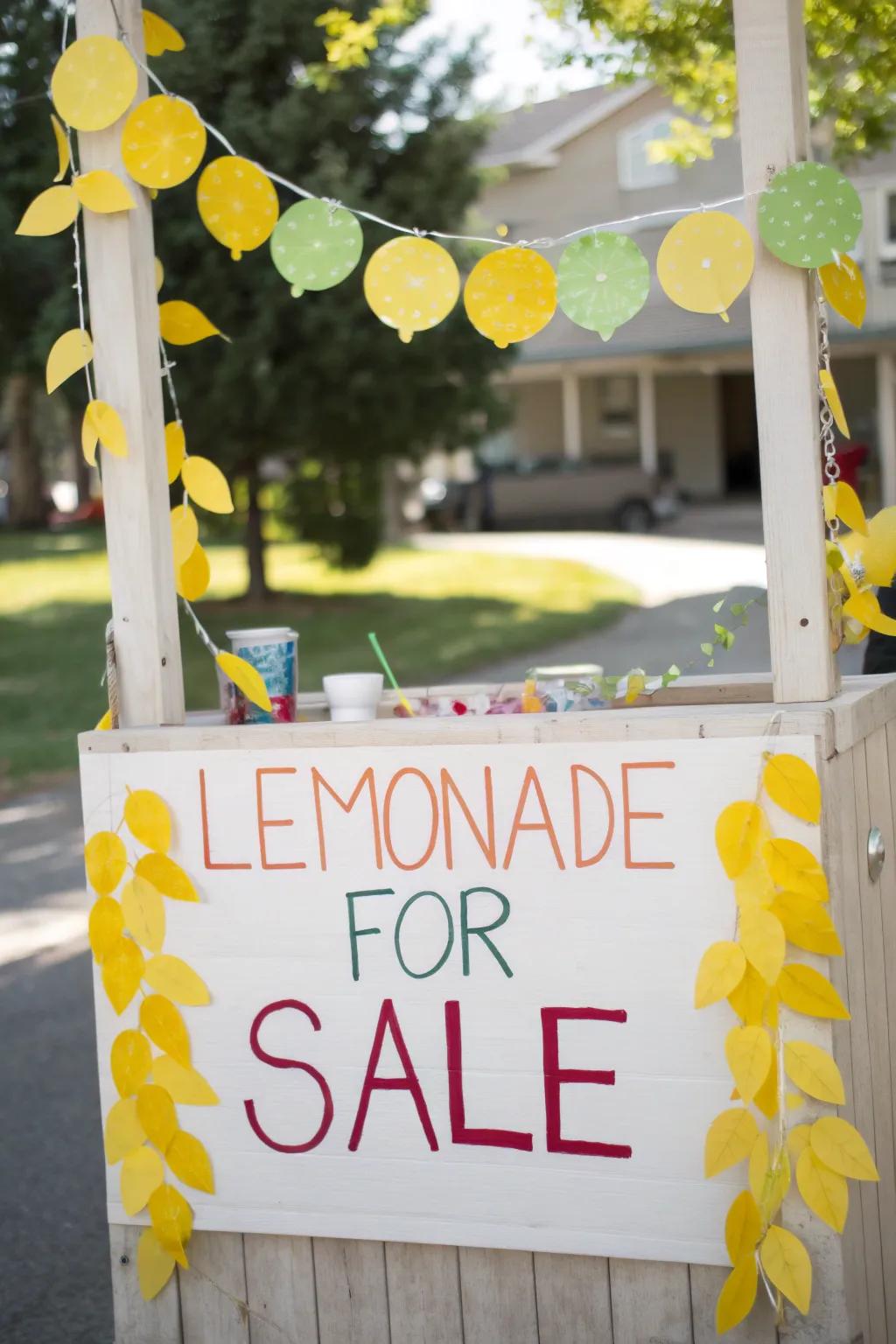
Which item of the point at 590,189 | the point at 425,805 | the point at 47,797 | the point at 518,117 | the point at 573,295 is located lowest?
the point at 47,797

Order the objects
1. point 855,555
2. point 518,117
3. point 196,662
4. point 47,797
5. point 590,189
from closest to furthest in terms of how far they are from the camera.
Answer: point 855,555 → point 47,797 → point 196,662 → point 590,189 → point 518,117

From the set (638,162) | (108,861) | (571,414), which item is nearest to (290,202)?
(108,861)

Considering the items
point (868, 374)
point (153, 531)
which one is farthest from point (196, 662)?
point (868, 374)

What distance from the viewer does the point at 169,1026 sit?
8.46ft

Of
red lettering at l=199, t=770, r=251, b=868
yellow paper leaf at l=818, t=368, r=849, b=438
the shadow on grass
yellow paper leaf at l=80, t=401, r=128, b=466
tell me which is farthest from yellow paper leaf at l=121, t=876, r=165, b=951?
the shadow on grass

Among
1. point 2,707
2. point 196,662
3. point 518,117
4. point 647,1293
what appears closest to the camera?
point 647,1293

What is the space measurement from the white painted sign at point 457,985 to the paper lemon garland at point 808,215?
727 mm

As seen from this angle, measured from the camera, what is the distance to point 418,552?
2255cm

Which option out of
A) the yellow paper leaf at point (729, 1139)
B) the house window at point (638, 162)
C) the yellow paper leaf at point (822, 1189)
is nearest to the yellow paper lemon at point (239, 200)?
the yellow paper leaf at point (729, 1139)

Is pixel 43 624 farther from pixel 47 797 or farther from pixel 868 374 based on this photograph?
pixel 868 374

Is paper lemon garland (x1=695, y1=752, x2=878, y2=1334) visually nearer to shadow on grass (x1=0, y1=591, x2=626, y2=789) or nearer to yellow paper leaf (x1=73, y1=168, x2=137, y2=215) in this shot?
yellow paper leaf (x1=73, y1=168, x2=137, y2=215)

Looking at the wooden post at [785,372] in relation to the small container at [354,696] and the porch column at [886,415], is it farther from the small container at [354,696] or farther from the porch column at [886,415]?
the porch column at [886,415]

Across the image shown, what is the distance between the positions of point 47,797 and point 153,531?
6646 millimetres

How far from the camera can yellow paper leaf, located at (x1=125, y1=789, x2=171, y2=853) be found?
8.36 feet
